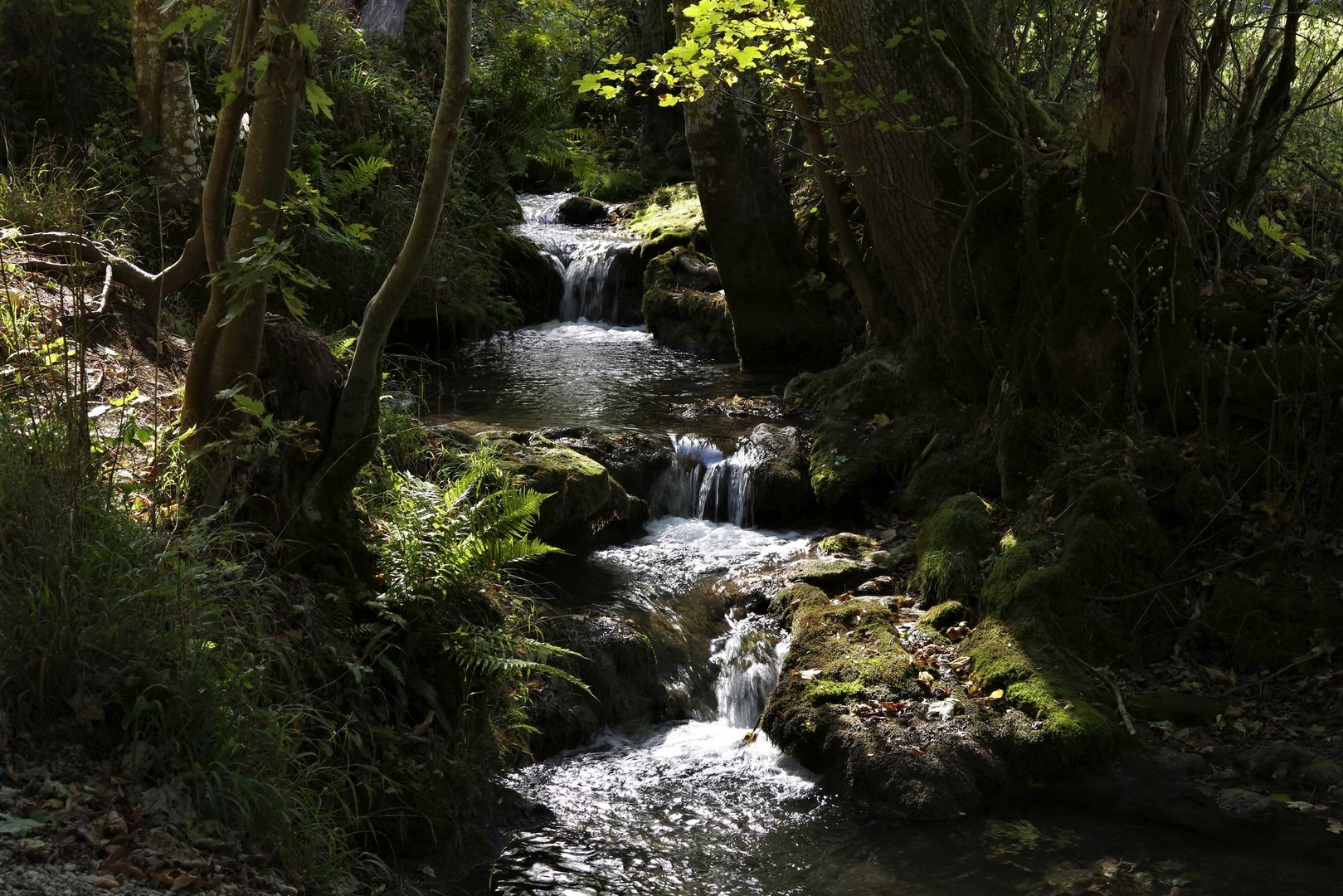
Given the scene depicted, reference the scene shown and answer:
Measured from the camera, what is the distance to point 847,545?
8.47 metres

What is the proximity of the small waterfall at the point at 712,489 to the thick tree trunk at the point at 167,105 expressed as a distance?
461 centimetres

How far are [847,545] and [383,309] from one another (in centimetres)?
439

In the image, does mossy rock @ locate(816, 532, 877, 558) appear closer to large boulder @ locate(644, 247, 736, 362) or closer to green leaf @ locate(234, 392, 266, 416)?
green leaf @ locate(234, 392, 266, 416)

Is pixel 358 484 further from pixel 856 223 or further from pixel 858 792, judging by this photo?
pixel 856 223

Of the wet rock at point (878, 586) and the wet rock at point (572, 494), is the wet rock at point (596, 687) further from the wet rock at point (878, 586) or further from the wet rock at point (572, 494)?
the wet rock at point (878, 586)

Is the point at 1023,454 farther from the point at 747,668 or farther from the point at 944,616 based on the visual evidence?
the point at 747,668

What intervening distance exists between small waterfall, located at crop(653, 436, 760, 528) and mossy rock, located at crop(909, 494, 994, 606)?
6.17ft

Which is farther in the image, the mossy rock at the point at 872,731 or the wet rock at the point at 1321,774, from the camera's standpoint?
the mossy rock at the point at 872,731

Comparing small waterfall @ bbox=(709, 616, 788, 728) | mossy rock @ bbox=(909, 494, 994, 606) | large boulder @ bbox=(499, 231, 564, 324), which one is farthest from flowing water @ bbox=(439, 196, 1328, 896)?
large boulder @ bbox=(499, 231, 564, 324)

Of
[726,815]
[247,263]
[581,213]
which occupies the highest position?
[581,213]

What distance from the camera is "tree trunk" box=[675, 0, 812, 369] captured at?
12578mm

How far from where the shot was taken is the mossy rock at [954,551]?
7328 millimetres

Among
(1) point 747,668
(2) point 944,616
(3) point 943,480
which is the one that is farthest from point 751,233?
(1) point 747,668

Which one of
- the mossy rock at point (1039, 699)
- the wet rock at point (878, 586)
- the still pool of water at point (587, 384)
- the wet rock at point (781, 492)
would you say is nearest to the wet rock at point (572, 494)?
the wet rock at point (781, 492)
